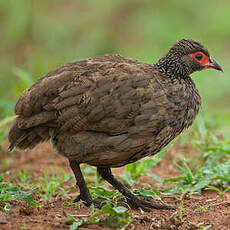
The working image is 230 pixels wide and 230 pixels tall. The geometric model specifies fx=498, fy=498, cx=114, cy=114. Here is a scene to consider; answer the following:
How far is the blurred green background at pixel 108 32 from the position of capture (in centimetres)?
976

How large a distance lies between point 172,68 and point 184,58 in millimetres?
207

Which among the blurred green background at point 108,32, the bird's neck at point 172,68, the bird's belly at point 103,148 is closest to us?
the bird's belly at point 103,148

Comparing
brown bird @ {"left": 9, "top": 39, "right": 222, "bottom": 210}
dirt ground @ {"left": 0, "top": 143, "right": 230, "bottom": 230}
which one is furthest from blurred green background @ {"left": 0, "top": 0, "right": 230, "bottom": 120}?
brown bird @ {"left": 9, "top": 39, "right": 222, "bottom": 210}

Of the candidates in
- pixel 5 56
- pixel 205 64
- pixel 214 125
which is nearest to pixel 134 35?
pixel 5 56

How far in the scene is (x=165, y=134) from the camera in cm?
463

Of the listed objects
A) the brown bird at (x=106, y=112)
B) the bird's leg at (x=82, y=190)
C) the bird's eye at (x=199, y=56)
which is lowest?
the bird's leg at (x=82, y=190)

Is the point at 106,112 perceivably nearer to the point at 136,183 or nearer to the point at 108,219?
the point at 108,219

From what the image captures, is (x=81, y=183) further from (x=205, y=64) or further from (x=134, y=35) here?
(x=134, y=35)

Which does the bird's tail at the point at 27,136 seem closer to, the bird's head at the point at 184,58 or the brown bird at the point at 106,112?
the brown bird at the point at 106,112

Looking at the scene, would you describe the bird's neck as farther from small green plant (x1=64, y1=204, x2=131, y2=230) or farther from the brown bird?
small green plant (x1=64, y1=204, x2=131, y2=230)

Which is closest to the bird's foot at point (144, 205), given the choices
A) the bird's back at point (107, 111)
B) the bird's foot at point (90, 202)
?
the bird's foot at point (90, 202)

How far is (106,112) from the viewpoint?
4535 mm

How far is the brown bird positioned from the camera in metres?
4.55

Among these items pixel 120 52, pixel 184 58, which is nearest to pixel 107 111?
pixel 184 58
